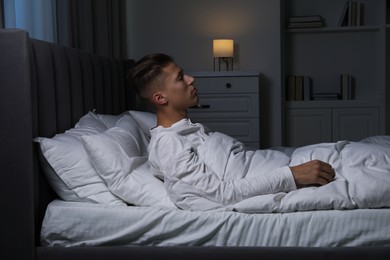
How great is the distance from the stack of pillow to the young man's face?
244 millimetres

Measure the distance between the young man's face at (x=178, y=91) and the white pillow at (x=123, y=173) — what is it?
24cm

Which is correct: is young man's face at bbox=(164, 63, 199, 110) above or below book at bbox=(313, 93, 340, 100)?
above

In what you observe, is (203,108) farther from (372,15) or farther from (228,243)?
(228,243)

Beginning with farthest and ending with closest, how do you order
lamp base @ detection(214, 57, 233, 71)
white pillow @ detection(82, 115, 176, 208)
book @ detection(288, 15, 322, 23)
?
book @ detection(288, 15, 322, 23), lamp base @ detection(214, 57, 233, 71), white pillow @ detection(82, 115, 176, 208)

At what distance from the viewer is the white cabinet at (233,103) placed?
4031 millimetres

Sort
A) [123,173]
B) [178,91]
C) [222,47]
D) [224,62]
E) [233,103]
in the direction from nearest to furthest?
[123,173]
[178,91]
[233,103]
[222,47]
[224,62]

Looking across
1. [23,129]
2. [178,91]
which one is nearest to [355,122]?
[178,91]

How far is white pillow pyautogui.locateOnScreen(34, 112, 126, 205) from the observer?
6.15ft

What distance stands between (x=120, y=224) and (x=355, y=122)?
3.19 meters

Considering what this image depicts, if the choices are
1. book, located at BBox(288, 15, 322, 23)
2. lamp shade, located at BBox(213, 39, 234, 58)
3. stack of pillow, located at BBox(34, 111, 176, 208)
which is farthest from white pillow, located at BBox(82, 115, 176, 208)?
book, located at BBox(288, 15, 322, 23)

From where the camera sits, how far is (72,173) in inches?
75.0

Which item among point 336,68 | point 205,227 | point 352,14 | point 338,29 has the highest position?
point 352,14

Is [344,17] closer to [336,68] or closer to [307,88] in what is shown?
[336,68]

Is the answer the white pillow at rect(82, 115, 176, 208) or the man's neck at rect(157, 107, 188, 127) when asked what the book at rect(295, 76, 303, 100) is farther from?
the white pillow at rect(82, 115, 176, 208)
